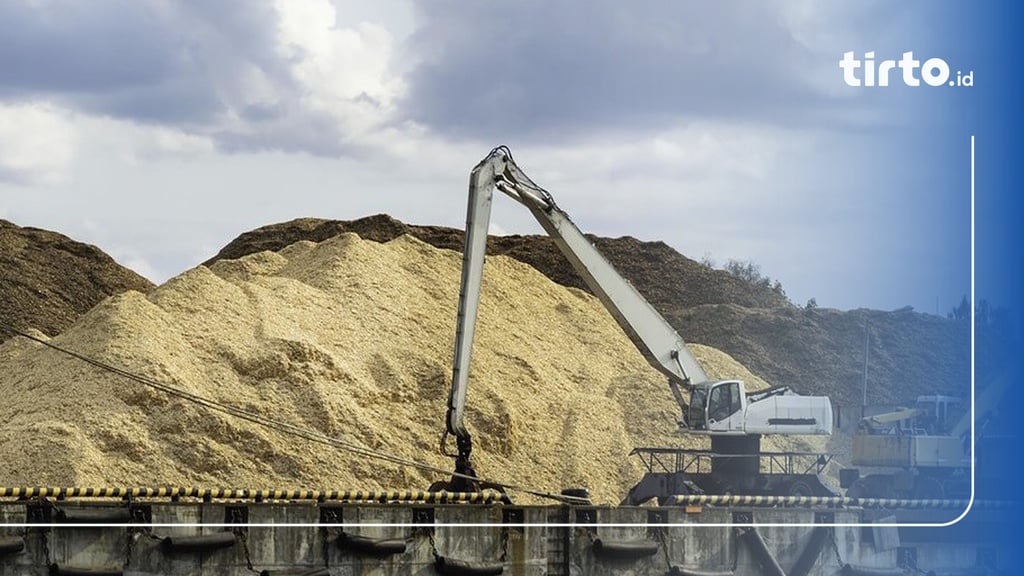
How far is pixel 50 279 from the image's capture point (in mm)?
55281

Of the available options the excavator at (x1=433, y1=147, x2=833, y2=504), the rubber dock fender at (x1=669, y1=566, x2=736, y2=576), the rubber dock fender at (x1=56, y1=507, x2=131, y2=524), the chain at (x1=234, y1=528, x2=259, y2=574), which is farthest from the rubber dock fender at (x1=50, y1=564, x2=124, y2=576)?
the rubber dock fender at (x1=669, y1=566, x2=736, y2=576)

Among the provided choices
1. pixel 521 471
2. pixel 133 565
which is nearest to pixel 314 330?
pixel 521 471

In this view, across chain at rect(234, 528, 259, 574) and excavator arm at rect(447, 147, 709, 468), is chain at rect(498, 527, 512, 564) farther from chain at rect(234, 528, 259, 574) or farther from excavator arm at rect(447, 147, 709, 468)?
excavator arm at rect(447, 147, 709, 468)

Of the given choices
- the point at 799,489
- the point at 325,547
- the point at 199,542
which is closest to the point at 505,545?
the point at 325,547

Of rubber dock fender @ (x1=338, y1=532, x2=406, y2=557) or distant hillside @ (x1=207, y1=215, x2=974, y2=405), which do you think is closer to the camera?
rubber dock fender @ (x1=338, y1=532, x2=406, y2=557)

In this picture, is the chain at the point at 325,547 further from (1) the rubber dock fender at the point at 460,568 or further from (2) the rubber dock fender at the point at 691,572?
(2) the rubber dock fender at the point at 691,572

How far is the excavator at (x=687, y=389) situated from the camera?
2769 centimetres

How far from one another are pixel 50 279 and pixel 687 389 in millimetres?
33483

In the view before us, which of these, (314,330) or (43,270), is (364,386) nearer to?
(314,330)

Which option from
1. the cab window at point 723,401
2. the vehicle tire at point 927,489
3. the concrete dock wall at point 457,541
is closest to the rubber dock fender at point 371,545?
the concrete dock wall at point 457,541

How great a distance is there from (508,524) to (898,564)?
310 inches

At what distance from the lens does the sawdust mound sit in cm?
3098

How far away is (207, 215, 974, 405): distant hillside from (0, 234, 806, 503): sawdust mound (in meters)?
6.07

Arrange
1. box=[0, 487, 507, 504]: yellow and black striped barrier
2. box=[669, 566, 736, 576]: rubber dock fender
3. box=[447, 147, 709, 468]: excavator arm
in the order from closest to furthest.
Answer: box=[0, 487, 507, 504]: yellow and black striped barrier → box=[669, 566, 736, 576]: rubber dock fender → box=[447, 147, 709, 468]: excavator arm
